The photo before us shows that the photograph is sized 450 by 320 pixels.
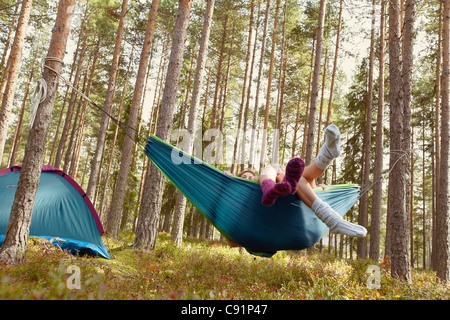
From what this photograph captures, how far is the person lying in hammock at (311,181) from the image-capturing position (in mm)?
1792

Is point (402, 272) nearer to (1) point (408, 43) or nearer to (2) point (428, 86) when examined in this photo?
(1) point (408, 43)

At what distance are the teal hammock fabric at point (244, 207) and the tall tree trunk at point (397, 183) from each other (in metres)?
0.99

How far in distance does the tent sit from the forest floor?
0.23 metres

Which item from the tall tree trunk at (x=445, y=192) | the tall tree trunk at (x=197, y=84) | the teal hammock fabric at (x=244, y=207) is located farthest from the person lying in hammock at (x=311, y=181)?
the tall tree trunk at (x=197, y=84)

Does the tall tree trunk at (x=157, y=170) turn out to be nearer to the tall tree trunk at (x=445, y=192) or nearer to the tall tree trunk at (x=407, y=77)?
the tall tree trunk at (x=407, y=77)

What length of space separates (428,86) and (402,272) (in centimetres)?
874

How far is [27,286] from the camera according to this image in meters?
2.02

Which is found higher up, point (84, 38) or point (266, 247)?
point (84, 38)

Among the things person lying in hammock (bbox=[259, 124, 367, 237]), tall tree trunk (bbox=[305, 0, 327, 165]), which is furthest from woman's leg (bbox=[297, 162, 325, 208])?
tall tree trunk (bbox=[305, 0, 327, 165])

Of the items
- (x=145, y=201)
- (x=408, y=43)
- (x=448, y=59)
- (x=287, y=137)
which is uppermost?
(x=287, y=137)

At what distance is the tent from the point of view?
11.8 feet

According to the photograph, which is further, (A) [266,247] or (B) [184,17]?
(B) [184,17]
